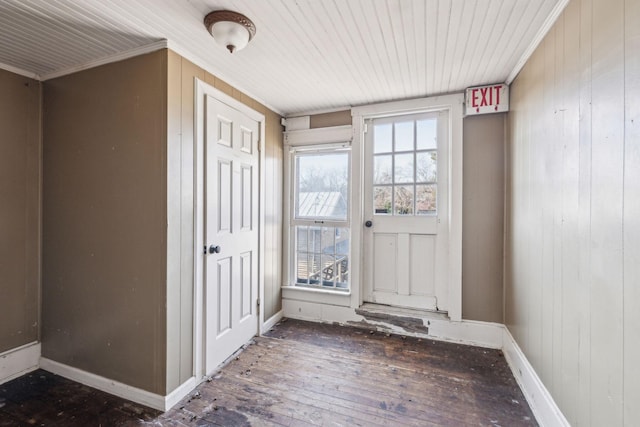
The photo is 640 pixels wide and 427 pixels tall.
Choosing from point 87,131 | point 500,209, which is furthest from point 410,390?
point 87,131

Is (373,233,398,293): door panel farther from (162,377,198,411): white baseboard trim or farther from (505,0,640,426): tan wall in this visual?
(162,377,198,411): white baseboard trim

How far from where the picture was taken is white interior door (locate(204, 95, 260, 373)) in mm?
2094

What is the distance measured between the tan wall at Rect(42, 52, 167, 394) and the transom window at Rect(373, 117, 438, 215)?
1958 millimetres

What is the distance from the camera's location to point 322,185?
122 inches

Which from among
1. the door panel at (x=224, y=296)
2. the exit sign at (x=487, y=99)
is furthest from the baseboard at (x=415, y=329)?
the exit sign at (x=487, y=99)

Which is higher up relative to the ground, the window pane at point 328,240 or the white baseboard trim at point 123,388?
the window pane at point 328,240

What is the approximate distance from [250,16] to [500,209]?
2378 mm

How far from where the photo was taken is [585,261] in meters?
1.25

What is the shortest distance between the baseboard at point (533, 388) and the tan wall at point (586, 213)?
0.07m

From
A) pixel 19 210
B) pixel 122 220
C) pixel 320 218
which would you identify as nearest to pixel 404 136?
pixel 320 218

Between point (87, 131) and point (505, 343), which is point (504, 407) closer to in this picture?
point (505, 343)

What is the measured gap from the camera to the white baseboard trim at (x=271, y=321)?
2789mm

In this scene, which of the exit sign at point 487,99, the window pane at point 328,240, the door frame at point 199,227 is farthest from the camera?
the window pane at point 328,240

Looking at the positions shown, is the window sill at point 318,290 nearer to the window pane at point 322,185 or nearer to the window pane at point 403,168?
the window pane at point 322,185
